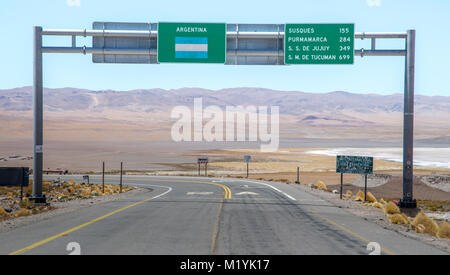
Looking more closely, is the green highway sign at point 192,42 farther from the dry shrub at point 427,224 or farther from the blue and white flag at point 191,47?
the dry shrub at point 427,224

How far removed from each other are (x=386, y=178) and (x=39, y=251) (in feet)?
134

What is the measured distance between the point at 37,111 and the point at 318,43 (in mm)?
14093

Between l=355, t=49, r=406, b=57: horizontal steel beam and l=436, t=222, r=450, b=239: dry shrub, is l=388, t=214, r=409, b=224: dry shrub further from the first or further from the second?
l=355, t=49, r=406, b=57: horizontal steel beam

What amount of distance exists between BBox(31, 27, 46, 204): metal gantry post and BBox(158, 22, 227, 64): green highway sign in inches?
224

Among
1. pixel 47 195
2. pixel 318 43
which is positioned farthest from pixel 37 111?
pixel 318 43

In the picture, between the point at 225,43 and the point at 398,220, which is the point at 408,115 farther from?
the point at 225,43

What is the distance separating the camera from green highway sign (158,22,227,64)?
76.3 feet

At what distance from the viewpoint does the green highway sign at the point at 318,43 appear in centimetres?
2306

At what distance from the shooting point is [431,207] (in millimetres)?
28766

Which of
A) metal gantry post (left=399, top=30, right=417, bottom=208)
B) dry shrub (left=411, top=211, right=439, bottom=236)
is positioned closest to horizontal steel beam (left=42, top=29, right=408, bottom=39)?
Result: metal gantry post (left=399, top=30, right=417, bottom=208)

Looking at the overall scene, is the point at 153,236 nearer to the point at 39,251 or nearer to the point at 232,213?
the point at 39,251

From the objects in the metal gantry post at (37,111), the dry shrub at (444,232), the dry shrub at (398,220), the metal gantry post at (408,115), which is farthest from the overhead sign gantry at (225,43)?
the dry shrub at (444,232)

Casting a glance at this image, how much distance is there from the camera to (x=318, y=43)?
23359 millimetres
